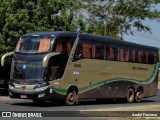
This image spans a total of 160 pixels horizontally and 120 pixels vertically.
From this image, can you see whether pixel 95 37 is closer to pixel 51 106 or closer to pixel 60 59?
pixel 60 59

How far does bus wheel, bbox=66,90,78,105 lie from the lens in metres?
25.5

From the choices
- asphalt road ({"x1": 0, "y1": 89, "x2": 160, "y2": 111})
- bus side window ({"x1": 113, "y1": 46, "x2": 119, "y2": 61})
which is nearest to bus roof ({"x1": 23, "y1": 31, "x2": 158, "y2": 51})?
bus side window ({"x1": 113, "y1": 46, "x2": 119, "y2": 61})

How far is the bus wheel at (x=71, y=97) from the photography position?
2554 centimetres

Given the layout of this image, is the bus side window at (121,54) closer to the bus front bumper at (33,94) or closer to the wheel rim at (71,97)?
the wheel rim at (71,97)

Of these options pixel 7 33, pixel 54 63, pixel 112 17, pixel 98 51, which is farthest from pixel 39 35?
pixel 112 17

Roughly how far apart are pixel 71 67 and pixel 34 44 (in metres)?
2.22

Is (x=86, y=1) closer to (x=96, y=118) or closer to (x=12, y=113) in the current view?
(x=96, y=118)

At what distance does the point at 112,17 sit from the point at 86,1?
3.18 m

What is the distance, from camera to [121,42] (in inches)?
1161

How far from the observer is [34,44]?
80.9 ft

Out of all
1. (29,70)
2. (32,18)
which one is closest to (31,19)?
(32,18)

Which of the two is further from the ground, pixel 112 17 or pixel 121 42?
pixel 112 17

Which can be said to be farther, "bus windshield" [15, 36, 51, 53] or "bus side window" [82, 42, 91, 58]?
"bus side window" [82, 42, 91, 58]

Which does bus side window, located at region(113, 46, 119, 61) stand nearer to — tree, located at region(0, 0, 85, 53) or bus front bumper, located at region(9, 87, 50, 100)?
bus front bumper, located at region(9, 87, 50, 100)
